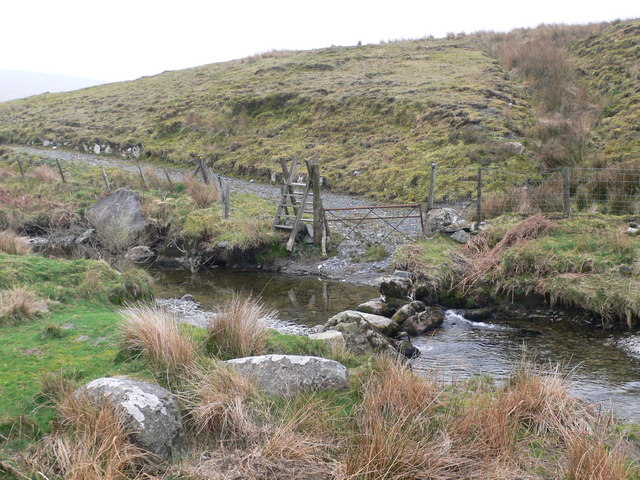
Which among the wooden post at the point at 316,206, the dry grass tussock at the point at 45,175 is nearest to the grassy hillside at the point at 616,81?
the wooden post at the point at 316,206

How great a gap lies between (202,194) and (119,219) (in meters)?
2.92

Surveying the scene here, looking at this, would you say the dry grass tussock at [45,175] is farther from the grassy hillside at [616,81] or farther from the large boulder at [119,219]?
the grassy hillside at [616,81]

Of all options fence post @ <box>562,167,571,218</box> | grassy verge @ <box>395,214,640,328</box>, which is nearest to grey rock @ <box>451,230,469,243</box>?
grassy verge @ <box>395,214,640,328</box>

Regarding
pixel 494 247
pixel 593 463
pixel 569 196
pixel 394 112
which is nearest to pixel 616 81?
pixel 394 112

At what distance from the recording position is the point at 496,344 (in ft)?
28.8

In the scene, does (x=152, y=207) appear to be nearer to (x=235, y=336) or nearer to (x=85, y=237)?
(x=85, y=237)

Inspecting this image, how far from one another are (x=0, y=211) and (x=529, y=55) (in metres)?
29.6

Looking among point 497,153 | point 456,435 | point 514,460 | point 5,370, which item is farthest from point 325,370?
point 497,153

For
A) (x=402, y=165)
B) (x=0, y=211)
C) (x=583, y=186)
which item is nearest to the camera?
(x=583, y=186)

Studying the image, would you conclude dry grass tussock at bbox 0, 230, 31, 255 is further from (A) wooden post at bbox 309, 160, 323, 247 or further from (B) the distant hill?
(B) the distant hill

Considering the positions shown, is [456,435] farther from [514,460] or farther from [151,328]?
[151,328]

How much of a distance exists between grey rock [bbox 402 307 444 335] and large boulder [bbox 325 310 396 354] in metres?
0.94

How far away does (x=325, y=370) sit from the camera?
5.54m

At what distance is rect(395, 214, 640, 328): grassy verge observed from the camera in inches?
363
